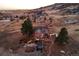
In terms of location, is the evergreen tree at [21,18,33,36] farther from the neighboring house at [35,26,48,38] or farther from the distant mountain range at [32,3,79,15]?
the distant mountain range at [32,3,79,15]

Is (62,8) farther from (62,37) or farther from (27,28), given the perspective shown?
(27,28)

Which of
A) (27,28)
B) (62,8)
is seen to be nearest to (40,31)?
(27,28)

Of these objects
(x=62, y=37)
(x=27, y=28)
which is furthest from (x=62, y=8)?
(x=27, y=28)

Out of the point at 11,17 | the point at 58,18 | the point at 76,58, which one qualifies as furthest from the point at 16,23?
the point at 76,58

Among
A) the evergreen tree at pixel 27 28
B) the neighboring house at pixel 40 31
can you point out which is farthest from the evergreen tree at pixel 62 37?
the evergreen tree at pixel 27 28

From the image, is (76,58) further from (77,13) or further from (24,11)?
(24,11)

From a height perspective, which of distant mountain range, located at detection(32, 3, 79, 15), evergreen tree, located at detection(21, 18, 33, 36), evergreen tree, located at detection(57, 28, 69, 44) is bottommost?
evergreen tree, located at detection(57, 28, 69, 44)

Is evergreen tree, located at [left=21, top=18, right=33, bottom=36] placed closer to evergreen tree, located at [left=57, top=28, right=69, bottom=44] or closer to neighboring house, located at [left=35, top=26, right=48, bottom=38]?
neighboring house, located at [left=35, top=26, right=48, bottom=38]

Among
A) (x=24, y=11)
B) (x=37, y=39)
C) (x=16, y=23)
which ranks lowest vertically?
(x=37, y=39)

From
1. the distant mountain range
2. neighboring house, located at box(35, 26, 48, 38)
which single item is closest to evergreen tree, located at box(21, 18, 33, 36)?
neighboring house, located at box(35, 26, 48, 38)

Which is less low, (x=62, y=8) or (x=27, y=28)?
(x=62, y=8)

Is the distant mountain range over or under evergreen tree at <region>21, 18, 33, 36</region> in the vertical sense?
over
